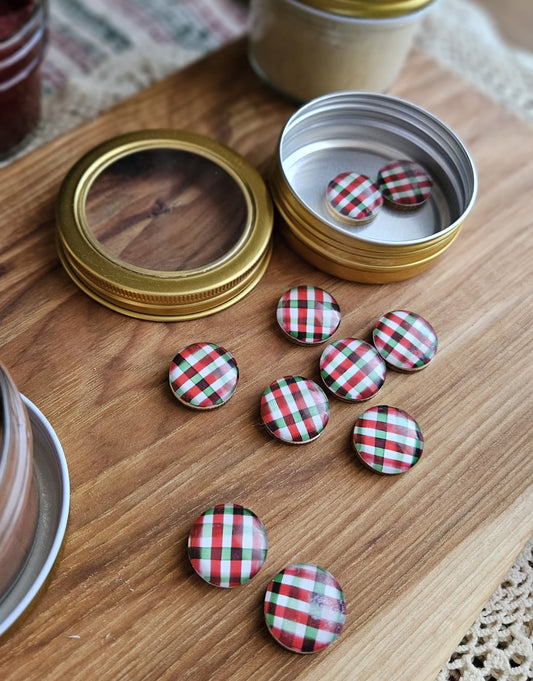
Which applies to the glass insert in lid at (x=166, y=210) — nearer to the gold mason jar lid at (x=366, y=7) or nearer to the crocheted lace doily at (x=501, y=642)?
the gold mason jar lid at (x=366, y=7)

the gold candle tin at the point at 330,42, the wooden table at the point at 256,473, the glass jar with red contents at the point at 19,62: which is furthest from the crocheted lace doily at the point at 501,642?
the glass jar with red contents at the point at 19,62

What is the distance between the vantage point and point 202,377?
0.61 metres

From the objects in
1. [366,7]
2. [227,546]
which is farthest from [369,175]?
[227,546]

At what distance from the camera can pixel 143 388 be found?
0.62 metres

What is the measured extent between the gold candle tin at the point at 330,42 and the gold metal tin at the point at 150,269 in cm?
16

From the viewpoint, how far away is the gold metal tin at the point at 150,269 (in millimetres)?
633

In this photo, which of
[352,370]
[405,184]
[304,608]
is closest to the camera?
[304,608]

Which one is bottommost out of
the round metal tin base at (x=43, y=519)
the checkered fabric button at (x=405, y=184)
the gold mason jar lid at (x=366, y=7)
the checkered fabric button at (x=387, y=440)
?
the round metal tin base at (x=43, y=519)

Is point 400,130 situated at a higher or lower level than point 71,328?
higher

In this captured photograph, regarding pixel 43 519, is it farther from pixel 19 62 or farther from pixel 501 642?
pixel 19 62

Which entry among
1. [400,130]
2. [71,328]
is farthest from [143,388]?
[400,130]

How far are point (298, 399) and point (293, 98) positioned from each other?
0.38 meters

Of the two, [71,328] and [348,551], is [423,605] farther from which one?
[71,328]

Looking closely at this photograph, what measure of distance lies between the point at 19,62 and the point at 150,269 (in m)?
0.30
